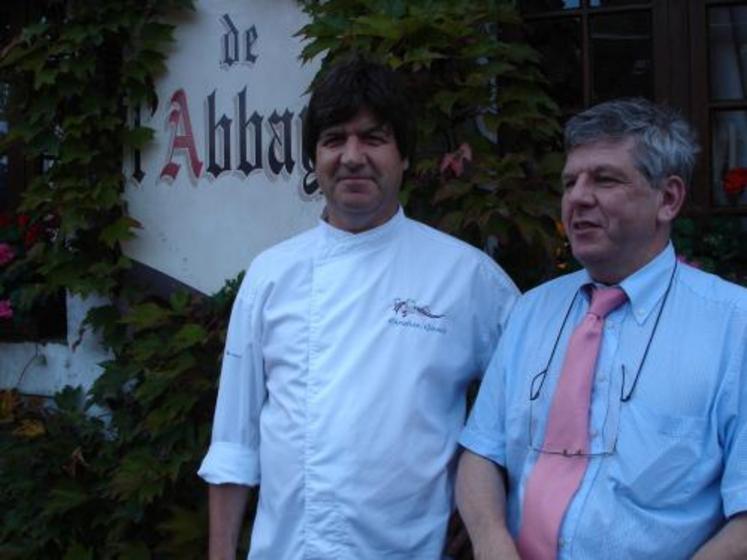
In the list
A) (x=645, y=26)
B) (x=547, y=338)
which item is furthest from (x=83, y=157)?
(x=547, y=338)

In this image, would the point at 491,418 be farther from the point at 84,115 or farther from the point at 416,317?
the point at 84,115

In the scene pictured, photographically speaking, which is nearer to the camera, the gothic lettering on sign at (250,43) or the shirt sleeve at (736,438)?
the shirt sleeve at (736,438)

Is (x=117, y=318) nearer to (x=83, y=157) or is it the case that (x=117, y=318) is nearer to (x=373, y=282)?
(x=83, y=157)

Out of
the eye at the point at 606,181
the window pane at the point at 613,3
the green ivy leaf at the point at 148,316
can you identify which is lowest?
the green ivy leaf at the point at 148,316

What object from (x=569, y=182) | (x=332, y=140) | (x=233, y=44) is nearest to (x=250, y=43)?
(x=233, y=44)

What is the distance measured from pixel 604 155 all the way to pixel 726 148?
202cm

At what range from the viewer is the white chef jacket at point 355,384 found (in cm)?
237

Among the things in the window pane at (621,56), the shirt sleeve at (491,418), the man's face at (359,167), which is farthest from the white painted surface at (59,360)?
the shirt sleeve at (491,418)

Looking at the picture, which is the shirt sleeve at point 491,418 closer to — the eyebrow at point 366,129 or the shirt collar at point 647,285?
the shirt collar at point 647,285

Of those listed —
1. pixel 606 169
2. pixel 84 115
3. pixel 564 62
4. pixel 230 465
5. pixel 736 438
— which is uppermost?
pixel 564 62

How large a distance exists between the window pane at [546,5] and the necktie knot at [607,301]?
2.15 meters

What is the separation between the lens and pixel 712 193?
157 inches

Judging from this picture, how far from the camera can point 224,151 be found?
4.30 m

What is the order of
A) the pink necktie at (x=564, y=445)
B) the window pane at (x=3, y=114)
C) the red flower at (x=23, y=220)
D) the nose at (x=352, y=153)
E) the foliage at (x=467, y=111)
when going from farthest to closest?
the window pane at (x=3, y=114)
the red flower at (x=23, y=220)
the foliage at (x=467, y=111)
the nose at (x=352, y=153)
the pink necktie at (x=564, y=445)
